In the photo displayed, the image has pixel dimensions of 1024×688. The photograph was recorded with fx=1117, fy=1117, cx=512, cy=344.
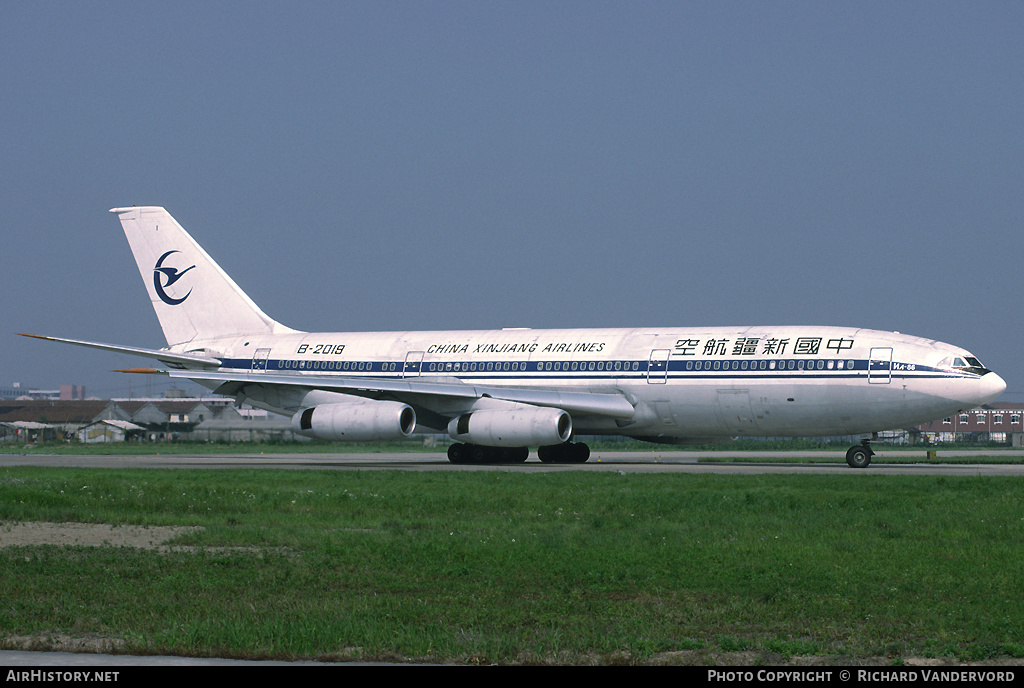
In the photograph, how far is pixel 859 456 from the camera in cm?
3106

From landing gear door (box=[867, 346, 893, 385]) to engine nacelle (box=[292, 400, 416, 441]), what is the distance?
42.5 ft

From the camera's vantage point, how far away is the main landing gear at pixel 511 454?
114ft

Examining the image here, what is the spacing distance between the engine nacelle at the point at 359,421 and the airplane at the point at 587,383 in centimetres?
4

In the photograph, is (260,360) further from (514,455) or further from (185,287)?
(514,455)

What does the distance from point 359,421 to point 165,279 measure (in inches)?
533

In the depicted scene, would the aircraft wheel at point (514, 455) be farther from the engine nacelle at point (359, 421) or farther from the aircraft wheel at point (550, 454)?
the engine nacelle at point (359, 421)

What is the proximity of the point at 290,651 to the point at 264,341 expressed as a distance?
107 feet

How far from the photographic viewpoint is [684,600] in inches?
407

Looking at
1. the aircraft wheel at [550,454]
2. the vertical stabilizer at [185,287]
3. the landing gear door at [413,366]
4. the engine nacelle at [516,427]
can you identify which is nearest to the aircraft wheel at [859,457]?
the engine nacelle at [516,427]

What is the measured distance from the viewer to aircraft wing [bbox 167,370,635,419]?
32.9 meters

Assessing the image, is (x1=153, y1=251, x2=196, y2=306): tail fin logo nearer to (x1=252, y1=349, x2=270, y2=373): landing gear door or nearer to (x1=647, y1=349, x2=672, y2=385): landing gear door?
(x1=252, y1=349, x2=270, y2=373): landing gear door

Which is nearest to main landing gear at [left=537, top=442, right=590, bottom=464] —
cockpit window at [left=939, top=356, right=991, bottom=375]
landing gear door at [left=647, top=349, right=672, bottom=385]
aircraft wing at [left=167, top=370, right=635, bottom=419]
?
aircraft wing at [left=167, top=370, right=635, bottom=419]

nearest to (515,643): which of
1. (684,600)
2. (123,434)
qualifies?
(684,600)

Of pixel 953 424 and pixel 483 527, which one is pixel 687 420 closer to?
pixel 483 527
